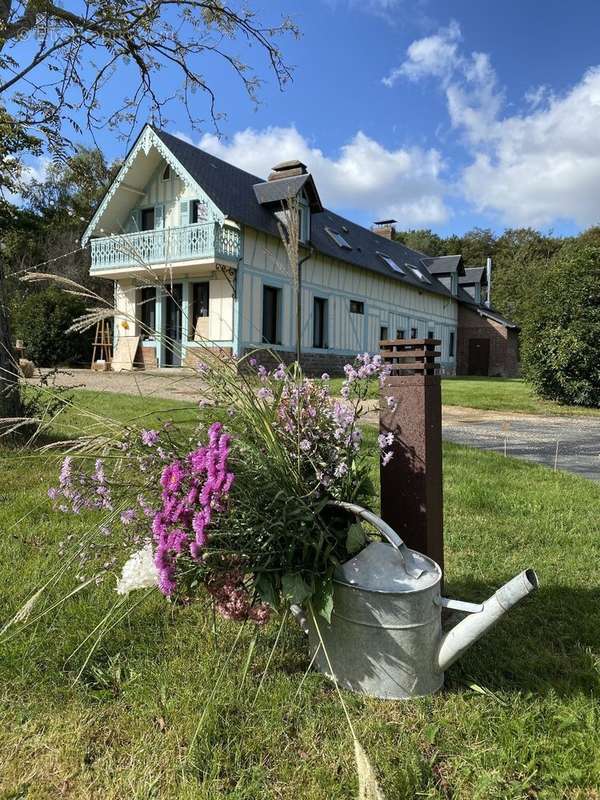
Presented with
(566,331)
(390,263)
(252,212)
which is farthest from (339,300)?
(566,331)

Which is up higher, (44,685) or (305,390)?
(305,390)

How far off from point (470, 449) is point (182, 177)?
1277cm

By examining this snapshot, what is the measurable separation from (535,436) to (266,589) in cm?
676

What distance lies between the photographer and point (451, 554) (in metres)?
2.87

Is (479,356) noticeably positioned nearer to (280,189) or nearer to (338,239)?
(338,239)

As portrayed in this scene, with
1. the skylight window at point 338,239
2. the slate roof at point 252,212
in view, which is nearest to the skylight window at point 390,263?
the slate roof at point 252,212

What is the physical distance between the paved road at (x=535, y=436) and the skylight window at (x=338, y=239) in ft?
38.3

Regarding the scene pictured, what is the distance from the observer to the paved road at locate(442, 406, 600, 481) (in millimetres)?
5672

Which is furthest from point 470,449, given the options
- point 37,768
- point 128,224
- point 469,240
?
point 469,240

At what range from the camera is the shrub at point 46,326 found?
17891 millimetres

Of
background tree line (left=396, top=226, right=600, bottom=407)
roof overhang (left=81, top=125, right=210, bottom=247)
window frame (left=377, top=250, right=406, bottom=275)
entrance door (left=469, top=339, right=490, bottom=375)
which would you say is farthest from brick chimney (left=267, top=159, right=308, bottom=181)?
entrance door (left=469, top=339, right=490, bottom=375)

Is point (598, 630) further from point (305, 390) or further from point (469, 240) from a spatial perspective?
point (469, 240)

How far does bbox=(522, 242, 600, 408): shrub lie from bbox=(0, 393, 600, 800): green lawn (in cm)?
983

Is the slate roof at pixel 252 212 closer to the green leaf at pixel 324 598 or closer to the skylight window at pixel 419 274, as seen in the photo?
the skylight window at pixel 419 274
